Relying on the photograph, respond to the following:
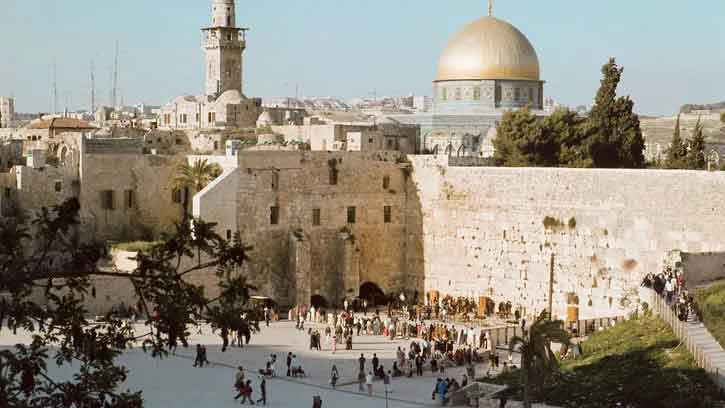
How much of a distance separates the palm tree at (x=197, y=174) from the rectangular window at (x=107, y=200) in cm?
200

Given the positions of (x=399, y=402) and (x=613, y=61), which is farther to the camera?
(x=613, y=61)

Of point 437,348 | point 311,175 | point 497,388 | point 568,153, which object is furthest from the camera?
point 568,153

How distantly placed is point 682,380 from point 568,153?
19584mm

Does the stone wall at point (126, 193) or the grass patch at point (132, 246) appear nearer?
the grass patch at point (132, 246)

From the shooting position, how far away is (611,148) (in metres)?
38.4

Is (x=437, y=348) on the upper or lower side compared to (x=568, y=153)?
lower

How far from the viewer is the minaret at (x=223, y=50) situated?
5872 cm

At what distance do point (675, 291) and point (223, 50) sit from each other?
38.8 meters

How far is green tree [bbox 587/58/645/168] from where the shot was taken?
38.2 meters

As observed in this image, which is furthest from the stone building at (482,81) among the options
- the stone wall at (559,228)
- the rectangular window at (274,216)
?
the rectangular window at (274,216)

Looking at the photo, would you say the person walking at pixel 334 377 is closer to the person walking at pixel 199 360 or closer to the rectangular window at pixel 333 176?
the person walking at pixel 199 360

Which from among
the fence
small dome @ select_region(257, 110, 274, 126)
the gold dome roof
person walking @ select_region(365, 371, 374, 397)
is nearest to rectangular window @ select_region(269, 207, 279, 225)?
person walking @ select_region(365, 371, 374, 397)

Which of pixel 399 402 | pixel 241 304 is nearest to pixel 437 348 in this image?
pixel 399 402

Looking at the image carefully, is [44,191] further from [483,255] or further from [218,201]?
[483,255]
